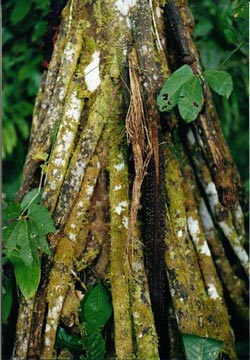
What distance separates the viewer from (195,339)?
2098 mm

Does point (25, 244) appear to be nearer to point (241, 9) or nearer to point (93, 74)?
point (93, 74)

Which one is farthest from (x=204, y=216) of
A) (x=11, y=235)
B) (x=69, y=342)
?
(x=11, y=235)

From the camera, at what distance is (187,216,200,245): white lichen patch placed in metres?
2.37

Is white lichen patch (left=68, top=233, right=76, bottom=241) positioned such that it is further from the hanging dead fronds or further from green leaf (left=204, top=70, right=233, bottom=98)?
green leaf (left=204, top=70, right=233, bottom=98)

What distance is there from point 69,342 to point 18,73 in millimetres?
2121

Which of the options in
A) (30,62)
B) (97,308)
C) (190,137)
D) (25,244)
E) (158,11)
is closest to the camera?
(25,244)

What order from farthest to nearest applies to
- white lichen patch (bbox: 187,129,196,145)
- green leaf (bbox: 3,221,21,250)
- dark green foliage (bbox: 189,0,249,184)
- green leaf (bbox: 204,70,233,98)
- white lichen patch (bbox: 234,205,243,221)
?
dark green foliage (bbox: 189,0,249,184) < white lichen patch (bbox: 234,205,243,221) < white lichen patch (bbox: 187,129,196,145) < green leaf (bbox: 204,70,233,98) < green leaf (bbox: 3,221,21,250)

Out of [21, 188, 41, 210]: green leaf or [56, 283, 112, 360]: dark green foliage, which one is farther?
[21, 188, 41, 210]: green leaf

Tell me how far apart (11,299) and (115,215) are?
536 mm

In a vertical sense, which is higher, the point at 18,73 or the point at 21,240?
the point at 18,73

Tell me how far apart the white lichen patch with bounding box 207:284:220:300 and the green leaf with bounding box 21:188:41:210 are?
82cm

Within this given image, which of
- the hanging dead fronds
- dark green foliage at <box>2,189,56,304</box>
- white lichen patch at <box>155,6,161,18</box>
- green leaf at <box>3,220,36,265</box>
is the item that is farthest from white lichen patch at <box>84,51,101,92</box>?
green leaf at <box>3,220,36,265</box>

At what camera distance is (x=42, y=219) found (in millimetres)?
2027

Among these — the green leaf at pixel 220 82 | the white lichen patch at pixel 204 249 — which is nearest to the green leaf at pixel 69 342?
the white lichen patch at pixel 204 249
